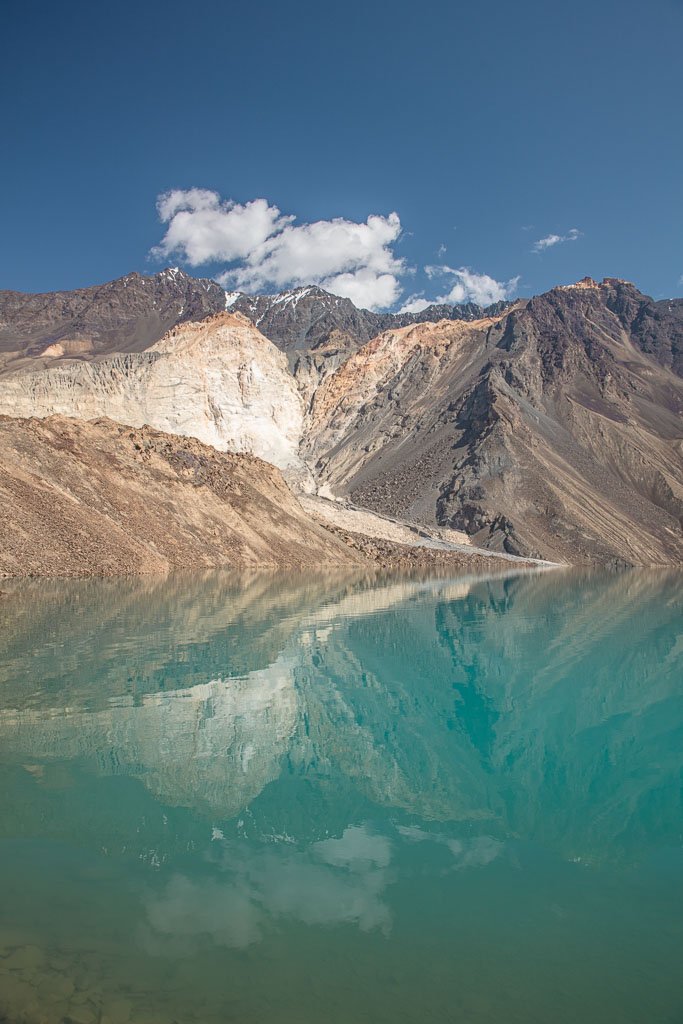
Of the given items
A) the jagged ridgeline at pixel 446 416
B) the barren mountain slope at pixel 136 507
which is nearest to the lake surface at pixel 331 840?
the barren mountain slope at pixel 136 507

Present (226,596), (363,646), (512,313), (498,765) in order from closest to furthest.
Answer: (498,765), (363,646), (226,596), (512,313)

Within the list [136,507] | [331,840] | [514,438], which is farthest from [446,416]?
[331,840]

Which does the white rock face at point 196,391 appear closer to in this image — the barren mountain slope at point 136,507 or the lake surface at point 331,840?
the barren mountain slope at point 136,507

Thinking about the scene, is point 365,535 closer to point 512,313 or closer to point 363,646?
point 363,646

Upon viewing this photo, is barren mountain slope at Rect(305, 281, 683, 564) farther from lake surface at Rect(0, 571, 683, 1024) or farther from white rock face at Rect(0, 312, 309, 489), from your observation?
lake surface at Rect(0, 571, 683, 1024)

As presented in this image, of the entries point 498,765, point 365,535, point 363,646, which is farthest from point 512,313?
point 498,765

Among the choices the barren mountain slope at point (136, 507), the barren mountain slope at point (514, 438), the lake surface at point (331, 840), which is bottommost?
the lake surface at point (331, 840)

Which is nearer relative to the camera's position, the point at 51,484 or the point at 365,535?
the point at 51,484
